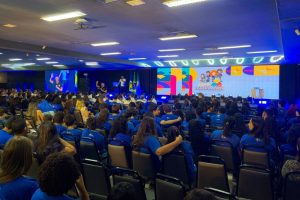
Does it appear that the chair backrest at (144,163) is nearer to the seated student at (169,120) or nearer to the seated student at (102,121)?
the seated student at (102,121)

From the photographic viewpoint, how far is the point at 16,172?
2.05m

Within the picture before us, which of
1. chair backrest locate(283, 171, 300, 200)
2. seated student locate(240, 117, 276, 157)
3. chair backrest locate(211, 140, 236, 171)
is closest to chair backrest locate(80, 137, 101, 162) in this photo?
chair backrest locate(211, 140, 236, 171)

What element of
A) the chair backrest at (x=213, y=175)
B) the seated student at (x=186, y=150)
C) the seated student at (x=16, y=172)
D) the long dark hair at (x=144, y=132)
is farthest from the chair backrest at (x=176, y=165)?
the seated student at (x=16, y=172)

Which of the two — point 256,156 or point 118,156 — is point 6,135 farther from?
point 256,156

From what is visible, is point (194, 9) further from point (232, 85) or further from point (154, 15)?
point (232, 85)

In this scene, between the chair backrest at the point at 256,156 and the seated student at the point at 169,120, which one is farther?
the seated student at the point at 169,120

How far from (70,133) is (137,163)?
66.8 inches

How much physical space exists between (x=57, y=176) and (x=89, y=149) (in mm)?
2600

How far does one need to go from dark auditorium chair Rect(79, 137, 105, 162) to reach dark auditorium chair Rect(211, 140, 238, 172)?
1853mm

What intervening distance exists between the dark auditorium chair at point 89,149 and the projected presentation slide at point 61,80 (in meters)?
20.4

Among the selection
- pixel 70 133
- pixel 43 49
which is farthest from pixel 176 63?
pixel 70 133

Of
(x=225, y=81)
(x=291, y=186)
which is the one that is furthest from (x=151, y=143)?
(x=225, y=81)

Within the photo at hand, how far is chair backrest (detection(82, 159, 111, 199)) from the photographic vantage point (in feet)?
9.69

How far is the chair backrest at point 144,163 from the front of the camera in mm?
3611
